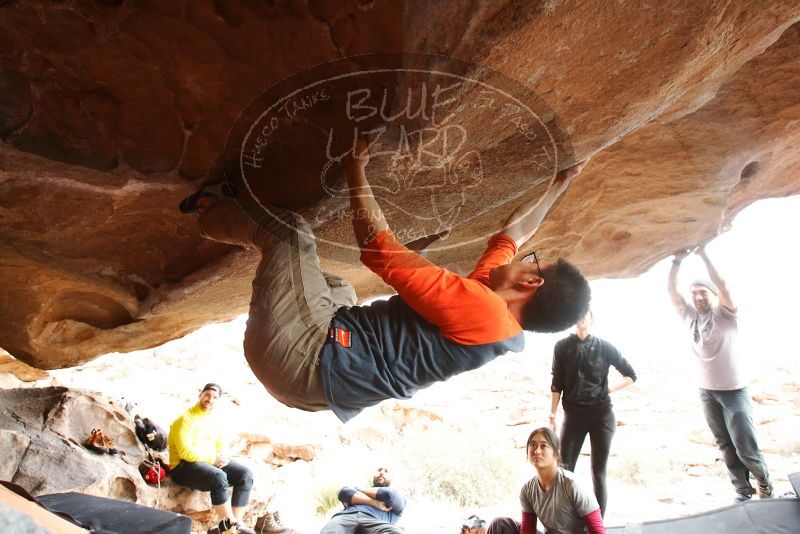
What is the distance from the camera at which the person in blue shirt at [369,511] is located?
4.64 meters

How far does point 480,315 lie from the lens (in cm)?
174

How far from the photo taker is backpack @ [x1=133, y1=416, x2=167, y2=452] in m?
5.43

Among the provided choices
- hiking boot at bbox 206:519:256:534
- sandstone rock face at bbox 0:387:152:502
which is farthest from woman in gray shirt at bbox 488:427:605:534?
sandstone rock face at bbox 0:387:152:502

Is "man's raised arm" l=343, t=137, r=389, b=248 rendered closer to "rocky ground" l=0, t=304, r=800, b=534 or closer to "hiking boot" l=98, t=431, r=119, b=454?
"hiking boot" l=98, t=431, r=119, b=454

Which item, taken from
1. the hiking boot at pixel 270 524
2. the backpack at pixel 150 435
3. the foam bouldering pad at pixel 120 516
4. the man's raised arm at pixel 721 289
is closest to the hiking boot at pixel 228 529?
the hiking boot at pixel 270 524

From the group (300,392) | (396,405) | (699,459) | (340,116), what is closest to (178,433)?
(300,392)

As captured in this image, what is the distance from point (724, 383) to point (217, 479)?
4314 millimetres

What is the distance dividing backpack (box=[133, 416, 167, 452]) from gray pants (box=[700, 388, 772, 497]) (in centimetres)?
530

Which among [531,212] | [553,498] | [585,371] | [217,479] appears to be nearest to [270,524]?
[217,479]

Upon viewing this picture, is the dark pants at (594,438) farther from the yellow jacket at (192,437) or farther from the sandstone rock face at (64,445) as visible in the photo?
the sandstone rock face at (64,445)

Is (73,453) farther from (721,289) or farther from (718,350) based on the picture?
(721,289)

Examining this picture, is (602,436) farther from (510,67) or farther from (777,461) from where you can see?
(777,461)

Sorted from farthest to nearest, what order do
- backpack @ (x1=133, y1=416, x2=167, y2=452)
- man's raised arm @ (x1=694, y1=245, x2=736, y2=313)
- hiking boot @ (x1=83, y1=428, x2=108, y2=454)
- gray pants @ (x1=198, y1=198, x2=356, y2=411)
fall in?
1. backpack @ (x1=133, y1=416, x2=167, y2=452)
2. hiking boot @ (x1=83, y1=428, x2=108, y2=454)
3. man's raised arm @ (x1=694, y1=245, x2=736, y2=313)
4. gray pants @ (x1=198, y1=198, x2=356, y2=411)

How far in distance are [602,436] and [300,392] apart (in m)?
2.41
